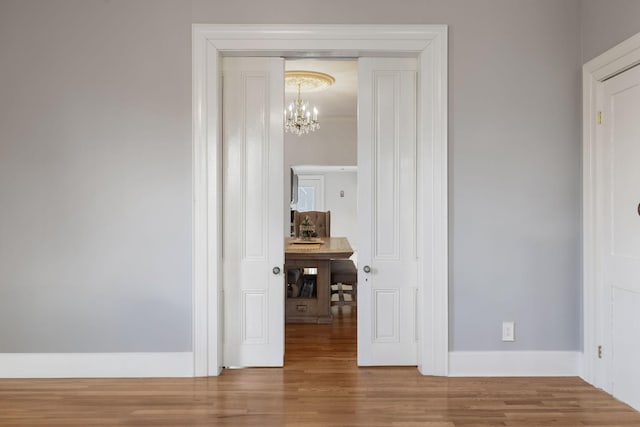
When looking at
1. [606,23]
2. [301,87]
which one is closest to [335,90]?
[301,87]

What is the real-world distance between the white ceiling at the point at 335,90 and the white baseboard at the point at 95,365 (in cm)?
283

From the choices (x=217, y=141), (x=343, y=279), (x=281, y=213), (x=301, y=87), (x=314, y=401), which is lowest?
(x=314, y=401)

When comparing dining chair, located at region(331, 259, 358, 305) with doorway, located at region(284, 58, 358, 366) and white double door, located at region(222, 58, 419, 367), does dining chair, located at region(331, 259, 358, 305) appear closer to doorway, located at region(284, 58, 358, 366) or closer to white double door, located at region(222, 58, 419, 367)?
doorway, located at region(284, 58, 358, 366)

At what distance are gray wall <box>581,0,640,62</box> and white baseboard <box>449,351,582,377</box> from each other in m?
2.09

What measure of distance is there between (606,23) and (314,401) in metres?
3.03

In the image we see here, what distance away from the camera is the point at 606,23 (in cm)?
263

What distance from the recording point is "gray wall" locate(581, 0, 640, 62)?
2426 mm

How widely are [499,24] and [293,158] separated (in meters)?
5.02

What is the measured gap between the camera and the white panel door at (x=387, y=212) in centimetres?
304

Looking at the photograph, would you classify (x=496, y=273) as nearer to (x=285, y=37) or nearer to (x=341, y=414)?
(x=341, y=414)

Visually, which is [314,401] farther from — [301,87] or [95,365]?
[301,87]

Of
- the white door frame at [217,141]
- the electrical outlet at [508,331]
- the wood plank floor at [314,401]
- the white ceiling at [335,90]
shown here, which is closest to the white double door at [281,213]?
the white door frame at [217,141]

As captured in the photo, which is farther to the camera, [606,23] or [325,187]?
[325,187]

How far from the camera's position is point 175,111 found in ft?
9.43
